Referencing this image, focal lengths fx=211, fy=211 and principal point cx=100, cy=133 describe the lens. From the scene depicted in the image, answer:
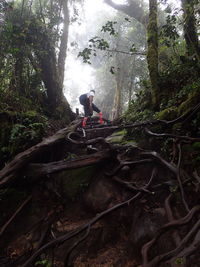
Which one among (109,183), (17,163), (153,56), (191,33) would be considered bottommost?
(109,183)

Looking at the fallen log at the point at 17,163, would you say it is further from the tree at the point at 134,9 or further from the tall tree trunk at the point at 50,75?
the tree at the point at 134,9

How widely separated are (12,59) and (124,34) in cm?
1771

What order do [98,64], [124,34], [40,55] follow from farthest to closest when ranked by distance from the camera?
[98,64] < [124,34] < [40,55]

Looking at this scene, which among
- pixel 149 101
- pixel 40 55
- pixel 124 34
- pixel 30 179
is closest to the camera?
pixel 30 179

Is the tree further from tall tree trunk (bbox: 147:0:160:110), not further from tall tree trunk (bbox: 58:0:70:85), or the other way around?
tall tree trunk (bbox: 147:0:160:110)

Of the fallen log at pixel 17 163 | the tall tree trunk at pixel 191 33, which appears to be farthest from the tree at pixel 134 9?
the fallen log at pixel 17 163

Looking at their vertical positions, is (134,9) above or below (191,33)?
above

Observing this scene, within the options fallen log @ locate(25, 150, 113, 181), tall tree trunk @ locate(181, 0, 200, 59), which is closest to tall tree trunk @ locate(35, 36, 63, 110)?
fallen log @ locate(25, 150, 113, 181)

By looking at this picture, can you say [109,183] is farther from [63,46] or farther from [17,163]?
[63,46]

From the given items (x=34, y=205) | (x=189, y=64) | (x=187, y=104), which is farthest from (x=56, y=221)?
(x=189, y=64)

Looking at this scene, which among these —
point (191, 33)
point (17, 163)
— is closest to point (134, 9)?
point (191, 33)

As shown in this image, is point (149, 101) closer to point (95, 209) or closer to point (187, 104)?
point (187, 104)

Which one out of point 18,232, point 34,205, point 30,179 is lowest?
point 18,232

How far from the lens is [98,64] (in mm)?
31672
